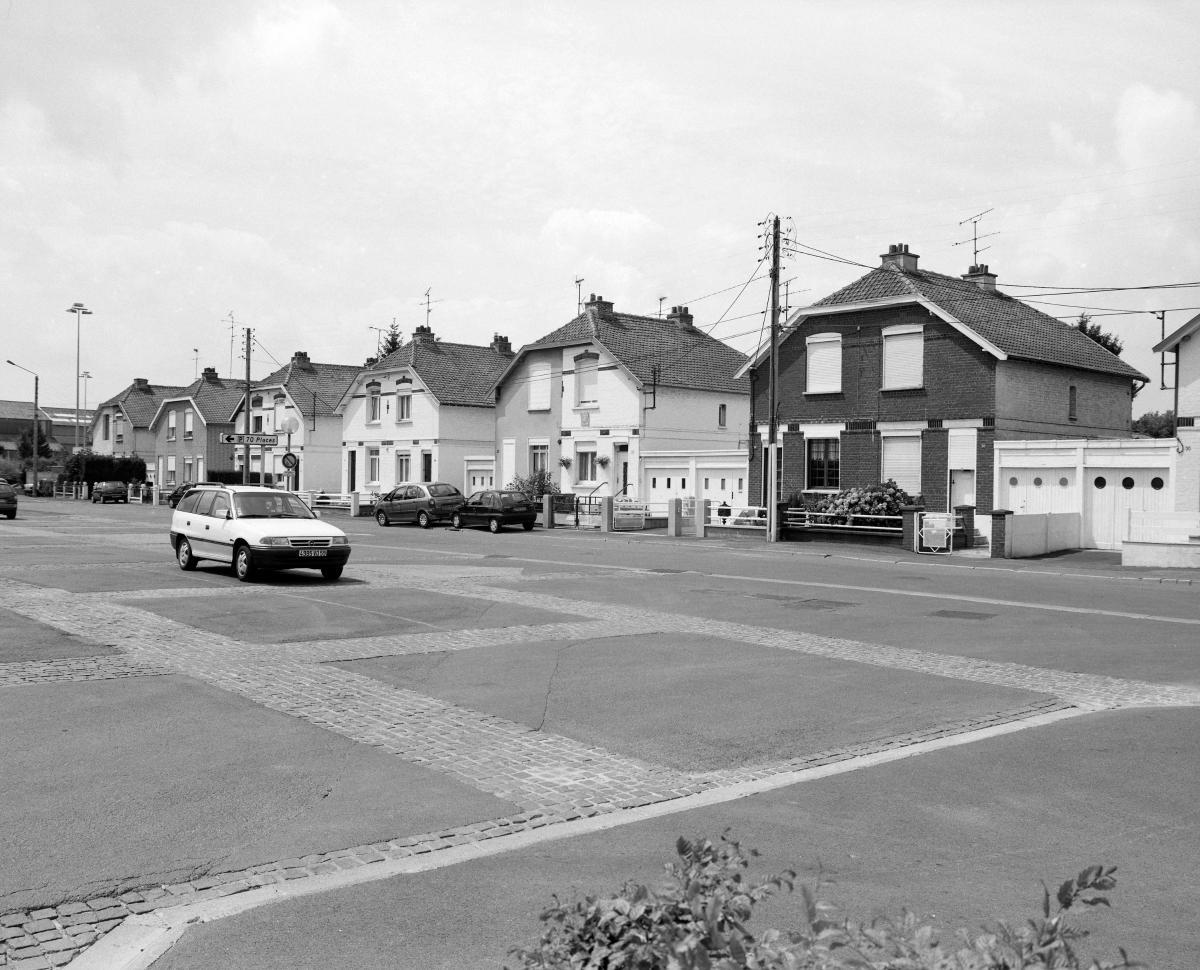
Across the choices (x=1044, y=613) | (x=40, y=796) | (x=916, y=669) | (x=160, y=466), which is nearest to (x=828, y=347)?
(x=1044, y=613)

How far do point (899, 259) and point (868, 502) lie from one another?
9.72 metres

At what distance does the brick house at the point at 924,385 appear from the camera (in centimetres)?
3319

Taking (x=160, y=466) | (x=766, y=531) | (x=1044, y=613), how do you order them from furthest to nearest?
(x=160, y=466) → (x=766, y=531) → (x=1044, y=613)

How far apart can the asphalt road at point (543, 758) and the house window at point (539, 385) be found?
32.6 meters

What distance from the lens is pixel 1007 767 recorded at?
7574 millimetres

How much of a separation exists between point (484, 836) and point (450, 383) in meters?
50.3

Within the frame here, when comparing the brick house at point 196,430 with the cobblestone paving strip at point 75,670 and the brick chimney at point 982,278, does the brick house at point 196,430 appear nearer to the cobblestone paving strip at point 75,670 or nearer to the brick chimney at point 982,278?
the brick chimney at point 982,278

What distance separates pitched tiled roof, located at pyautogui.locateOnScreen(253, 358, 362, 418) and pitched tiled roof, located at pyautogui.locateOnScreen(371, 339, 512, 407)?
838cm

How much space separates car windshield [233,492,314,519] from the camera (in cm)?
2000

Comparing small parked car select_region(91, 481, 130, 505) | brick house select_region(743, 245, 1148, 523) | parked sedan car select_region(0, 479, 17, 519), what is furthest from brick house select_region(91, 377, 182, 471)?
brick house select_region(743, 245, 1148, 523)

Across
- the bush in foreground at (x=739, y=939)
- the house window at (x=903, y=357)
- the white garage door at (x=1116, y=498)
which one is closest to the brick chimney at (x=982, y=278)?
the house window at (x=903, y=357)

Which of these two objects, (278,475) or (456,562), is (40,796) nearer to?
(456,562)

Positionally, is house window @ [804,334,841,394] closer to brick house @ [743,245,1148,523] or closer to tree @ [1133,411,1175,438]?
brick house @ [743,245,1148,523]

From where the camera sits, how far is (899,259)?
122 feet
